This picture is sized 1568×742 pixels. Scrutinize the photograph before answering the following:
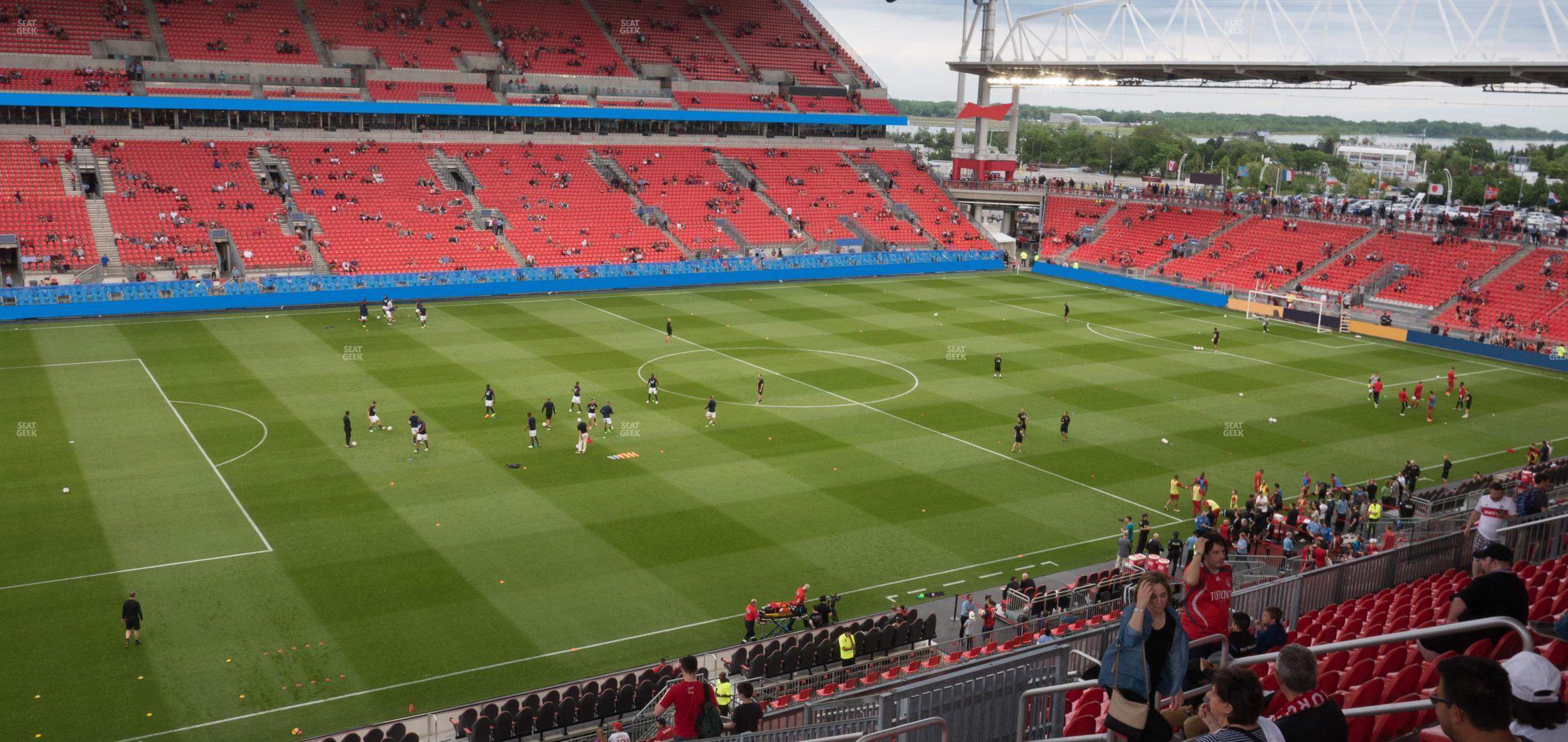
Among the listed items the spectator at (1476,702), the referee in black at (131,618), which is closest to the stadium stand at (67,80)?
the referee in black at (131,618)

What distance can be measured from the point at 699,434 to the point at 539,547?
33.1ft

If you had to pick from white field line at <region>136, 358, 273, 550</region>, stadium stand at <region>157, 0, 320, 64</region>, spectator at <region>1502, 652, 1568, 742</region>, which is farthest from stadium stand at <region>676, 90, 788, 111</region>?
spectator at <region>1502, 652, 1568, 742</region>

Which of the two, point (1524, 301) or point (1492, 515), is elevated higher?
point (1492, 515)

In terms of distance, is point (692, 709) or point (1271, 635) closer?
point (1271, 635)

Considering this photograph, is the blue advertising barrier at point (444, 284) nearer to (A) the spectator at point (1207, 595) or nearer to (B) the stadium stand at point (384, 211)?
(B) the stadium stand at point (384, 211)

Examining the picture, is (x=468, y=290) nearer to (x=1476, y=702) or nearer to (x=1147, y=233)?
(x=1147, y=233)

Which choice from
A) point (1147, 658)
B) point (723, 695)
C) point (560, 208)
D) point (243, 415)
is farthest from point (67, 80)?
point (1147, 658)

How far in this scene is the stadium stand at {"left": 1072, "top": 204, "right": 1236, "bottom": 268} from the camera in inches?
3007

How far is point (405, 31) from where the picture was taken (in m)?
74.6

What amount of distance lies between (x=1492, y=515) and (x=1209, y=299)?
50.6 m

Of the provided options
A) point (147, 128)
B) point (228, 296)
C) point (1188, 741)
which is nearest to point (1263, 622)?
point (1188, 741)

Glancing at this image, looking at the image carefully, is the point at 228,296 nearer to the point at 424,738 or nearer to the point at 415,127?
the point at 415,127

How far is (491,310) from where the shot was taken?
55875mm

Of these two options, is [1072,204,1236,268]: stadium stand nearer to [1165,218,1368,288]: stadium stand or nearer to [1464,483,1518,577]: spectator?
[1165,218,1368,288]: stadium stand
